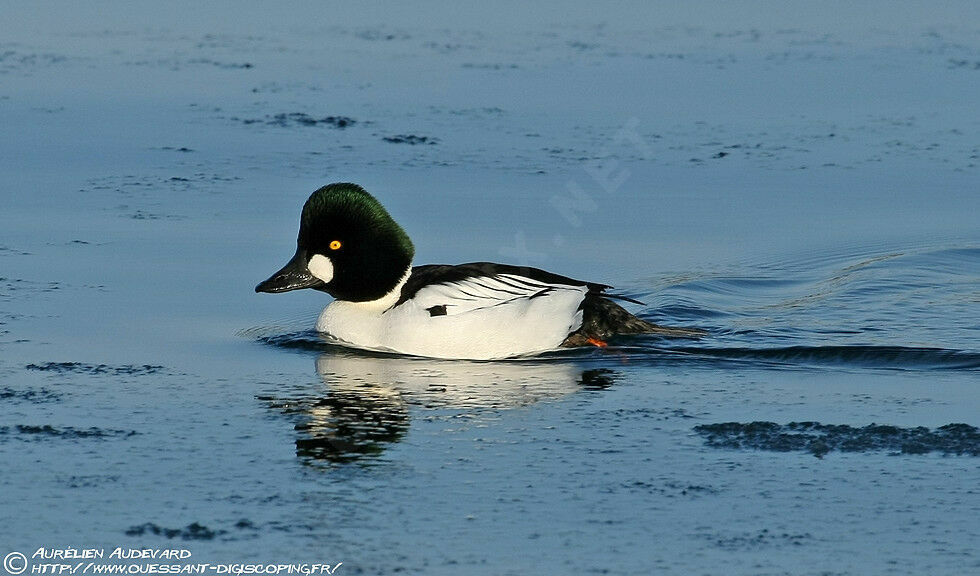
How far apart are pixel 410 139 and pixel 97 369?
595cm

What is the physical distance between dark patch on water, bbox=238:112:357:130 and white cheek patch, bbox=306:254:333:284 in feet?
16.3

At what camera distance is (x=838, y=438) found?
6.93 metres

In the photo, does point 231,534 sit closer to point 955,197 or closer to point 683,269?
point 683,269

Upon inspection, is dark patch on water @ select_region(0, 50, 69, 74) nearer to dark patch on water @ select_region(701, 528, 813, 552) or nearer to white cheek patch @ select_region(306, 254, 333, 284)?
white cheek patch @ select_region(306, 254, 333, 284)

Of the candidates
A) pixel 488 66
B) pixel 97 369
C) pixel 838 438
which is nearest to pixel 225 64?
pixel 488 66

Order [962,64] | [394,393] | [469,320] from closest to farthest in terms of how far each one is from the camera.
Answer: [394,393] < [469,320] < [962,64]

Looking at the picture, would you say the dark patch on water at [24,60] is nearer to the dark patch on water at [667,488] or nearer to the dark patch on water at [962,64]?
the dark patch on water at [962,64]

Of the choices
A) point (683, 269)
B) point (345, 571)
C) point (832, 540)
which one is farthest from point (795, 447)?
point (683, 269)

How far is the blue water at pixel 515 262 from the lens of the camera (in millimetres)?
5891

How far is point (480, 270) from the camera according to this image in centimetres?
913

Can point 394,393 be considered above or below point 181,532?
above

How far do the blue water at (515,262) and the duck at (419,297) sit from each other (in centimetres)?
25

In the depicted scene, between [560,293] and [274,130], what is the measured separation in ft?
17.8

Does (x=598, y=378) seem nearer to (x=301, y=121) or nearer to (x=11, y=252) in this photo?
(x=11, y=252)
